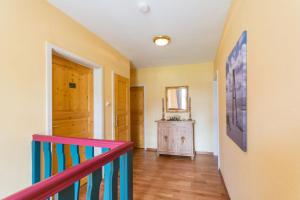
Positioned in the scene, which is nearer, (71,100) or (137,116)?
(71,100)

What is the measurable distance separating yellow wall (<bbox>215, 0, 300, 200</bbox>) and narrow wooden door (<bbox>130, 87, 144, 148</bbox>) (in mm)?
3747

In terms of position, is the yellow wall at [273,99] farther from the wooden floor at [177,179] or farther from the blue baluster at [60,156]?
the blue baluster at [60,156]

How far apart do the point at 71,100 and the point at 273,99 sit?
241cm

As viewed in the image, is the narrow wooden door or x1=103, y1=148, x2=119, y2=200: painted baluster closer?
x1=103, y1=148, x2=119, y2=200: painted baluster

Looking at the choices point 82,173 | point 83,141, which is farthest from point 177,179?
point 82,173

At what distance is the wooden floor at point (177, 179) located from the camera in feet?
7.45

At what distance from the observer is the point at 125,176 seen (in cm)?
124

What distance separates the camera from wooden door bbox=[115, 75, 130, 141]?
3.32 meters

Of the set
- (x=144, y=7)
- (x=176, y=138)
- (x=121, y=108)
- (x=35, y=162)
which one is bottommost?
(x=176, y=138)

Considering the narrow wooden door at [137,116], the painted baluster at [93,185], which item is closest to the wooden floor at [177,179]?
the narrow wooden door at [137,116]

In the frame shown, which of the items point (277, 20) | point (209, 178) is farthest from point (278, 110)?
point (209, 178)

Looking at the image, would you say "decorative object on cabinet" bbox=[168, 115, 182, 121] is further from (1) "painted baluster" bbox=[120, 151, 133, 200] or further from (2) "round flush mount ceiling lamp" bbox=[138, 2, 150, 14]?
(1) "painted baluster" bbox=[120, 151, 133, 200]

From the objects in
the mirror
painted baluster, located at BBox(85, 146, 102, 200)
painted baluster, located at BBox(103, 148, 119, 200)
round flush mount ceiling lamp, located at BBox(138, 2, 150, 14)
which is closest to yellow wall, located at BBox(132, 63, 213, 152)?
the mirror

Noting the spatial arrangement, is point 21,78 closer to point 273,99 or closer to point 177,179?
point 273,99
